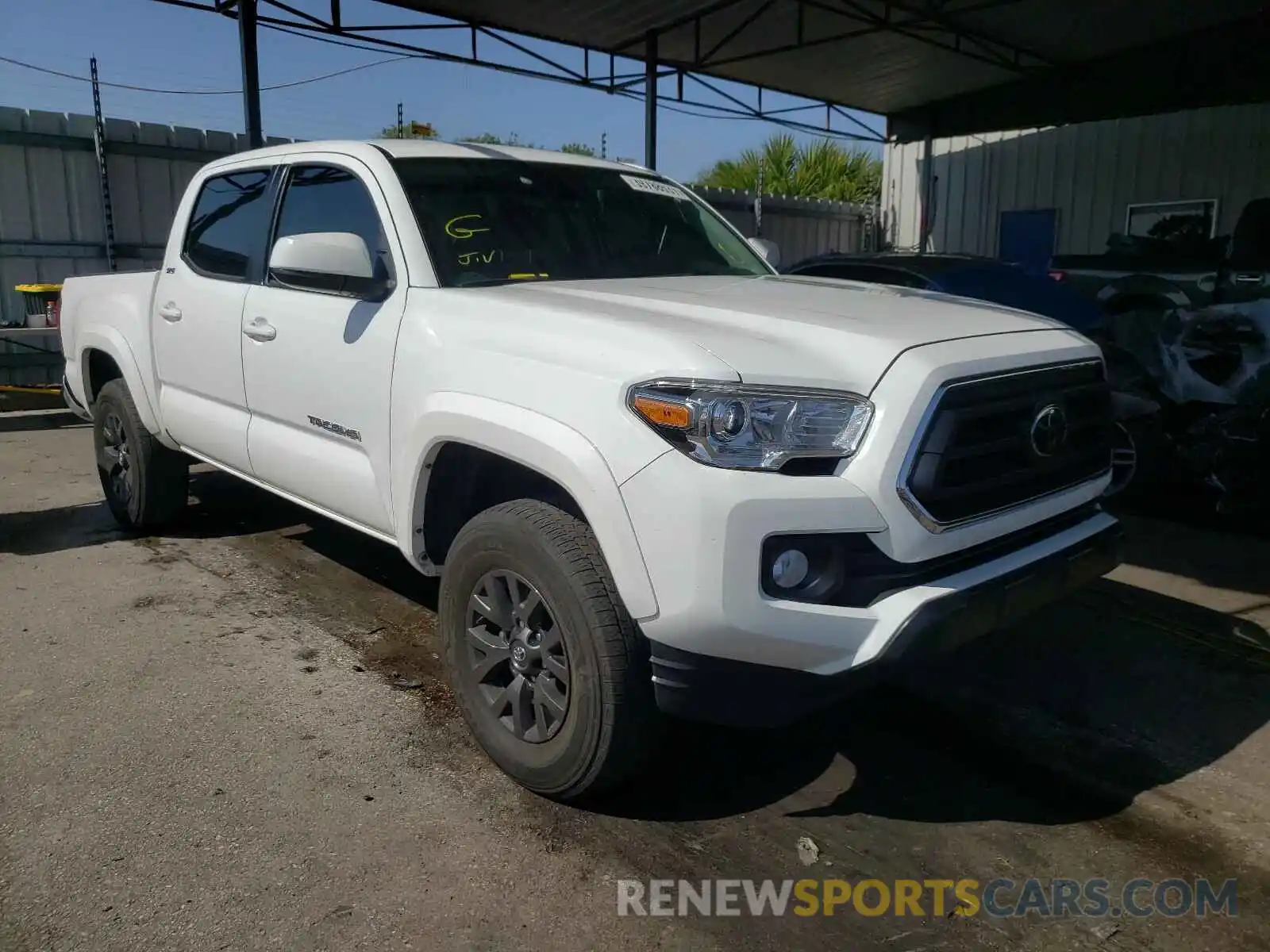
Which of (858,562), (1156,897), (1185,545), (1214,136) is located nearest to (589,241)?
(858,562)

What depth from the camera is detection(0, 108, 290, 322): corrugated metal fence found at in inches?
427

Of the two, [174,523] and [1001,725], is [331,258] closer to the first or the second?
[1001,725]

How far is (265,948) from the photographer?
2.35m

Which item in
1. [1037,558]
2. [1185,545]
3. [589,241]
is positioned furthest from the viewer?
[1185,545]

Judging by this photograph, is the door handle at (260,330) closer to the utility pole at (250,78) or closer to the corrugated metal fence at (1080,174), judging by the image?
the utility pole at (250,78)

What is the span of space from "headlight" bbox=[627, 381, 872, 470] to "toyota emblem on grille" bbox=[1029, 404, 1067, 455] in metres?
0.64

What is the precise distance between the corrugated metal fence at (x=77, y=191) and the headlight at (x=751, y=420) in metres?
9.55

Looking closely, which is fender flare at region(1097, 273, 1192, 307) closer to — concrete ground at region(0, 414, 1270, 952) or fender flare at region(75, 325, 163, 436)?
concrete ground at region(0, 414, 1270, 952)

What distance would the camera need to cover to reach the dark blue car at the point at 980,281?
6742 millimetres

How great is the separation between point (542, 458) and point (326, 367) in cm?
135

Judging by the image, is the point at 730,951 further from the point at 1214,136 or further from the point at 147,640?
the point at 1214,136

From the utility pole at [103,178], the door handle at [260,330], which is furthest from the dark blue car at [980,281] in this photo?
the utility pole at [103,178]

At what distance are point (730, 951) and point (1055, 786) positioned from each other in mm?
1318

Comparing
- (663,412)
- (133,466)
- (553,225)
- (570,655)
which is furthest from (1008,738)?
(133,466)
